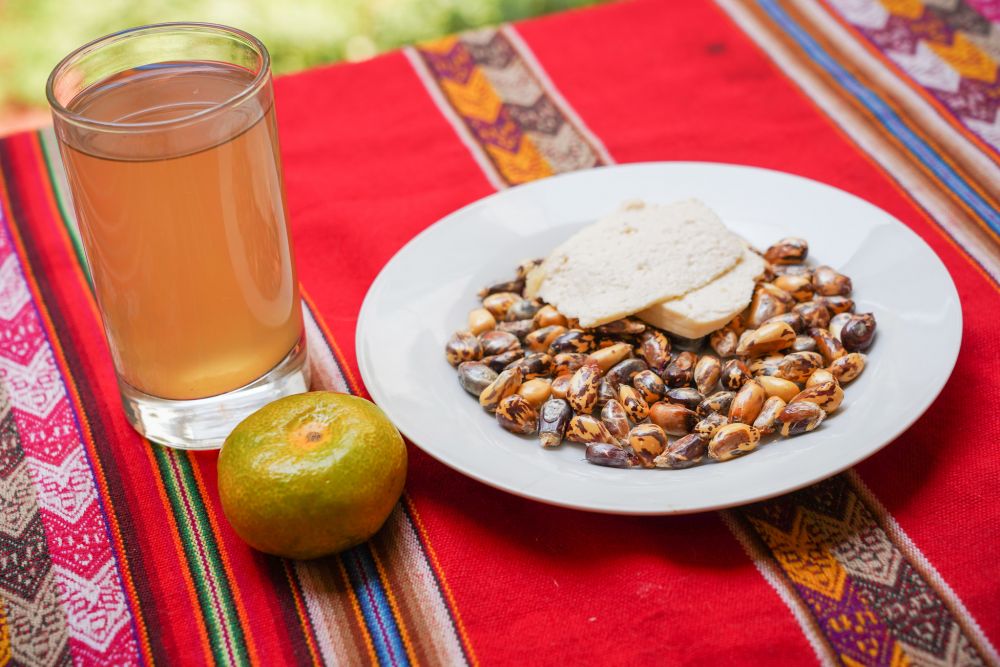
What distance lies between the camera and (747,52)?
5.15 ft

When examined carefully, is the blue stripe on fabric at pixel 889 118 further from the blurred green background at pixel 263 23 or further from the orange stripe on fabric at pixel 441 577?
the blurred green background at pixel 263 23

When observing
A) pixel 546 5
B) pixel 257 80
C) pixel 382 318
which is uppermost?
pixel 257 80

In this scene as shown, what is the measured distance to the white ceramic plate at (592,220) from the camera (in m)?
0.83

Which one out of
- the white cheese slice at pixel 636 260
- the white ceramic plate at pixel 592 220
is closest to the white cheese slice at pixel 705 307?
Result: the white cheese slice at pixel 636 260

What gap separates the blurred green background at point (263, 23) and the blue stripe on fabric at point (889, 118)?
1089mm

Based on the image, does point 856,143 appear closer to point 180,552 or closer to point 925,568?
point 925,568

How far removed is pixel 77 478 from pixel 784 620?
0.66m

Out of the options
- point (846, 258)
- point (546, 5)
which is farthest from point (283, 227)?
point (546, 5)

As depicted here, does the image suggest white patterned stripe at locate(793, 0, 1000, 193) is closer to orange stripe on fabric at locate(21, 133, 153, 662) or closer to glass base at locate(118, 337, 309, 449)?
glass base at locate(118, 337, 309, 449)

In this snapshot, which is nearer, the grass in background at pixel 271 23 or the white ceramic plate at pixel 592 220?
the white ceramic plate at pixel 592 220

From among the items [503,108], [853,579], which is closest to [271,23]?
[503,108]

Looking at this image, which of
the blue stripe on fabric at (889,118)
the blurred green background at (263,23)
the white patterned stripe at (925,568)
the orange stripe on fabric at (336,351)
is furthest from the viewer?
the blurred green background at (263,23)

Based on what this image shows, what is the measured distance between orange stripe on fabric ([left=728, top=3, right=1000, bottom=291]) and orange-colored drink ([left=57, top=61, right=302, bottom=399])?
77 cm

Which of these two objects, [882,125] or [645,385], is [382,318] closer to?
[645,385]
